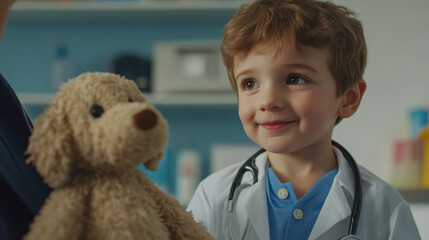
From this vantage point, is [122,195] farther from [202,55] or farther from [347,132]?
[202,55]

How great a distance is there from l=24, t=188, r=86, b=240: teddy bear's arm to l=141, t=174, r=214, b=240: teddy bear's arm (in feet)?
0.37

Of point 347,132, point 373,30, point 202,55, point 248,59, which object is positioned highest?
point 248,59

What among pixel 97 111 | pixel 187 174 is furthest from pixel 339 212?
pixel 187 174

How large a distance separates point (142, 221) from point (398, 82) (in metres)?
2.09

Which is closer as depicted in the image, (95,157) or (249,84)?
(95,157)

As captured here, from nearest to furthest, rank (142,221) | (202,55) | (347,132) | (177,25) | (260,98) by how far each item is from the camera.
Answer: (142,221), (260,98), (347,132), (202,55), (177,25)

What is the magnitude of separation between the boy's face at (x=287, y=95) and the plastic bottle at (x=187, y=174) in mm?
Answer: 1828

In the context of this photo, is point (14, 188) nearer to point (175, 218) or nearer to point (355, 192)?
point (175, 218)

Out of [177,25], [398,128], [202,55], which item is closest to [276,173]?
[398,128]

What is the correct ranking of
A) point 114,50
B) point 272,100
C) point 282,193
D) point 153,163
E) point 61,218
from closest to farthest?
point 61,218 → point 153,163 → point 272,100 → point 282,193 → point 114,50

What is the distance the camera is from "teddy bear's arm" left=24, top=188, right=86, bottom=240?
1.59 ft

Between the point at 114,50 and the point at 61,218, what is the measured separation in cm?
265

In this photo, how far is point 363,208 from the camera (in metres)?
0.96

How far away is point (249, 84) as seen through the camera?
0.96 metres
